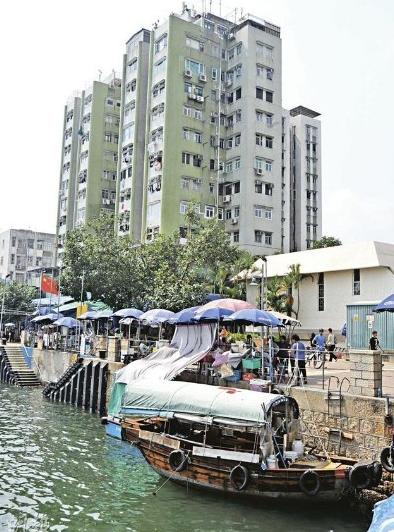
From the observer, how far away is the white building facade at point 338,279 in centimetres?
3164

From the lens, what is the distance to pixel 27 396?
1240 inches

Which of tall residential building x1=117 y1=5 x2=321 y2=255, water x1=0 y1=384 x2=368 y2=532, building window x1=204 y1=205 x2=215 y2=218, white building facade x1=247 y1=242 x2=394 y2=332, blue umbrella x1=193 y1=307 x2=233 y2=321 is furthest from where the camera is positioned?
building window x1=204 y1=205 x2=215 y2=218

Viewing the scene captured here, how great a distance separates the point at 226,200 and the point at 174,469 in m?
42.3

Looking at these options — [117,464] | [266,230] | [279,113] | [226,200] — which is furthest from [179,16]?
[117,464]

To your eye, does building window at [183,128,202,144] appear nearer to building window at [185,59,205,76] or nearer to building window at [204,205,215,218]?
building window at [185,59,205,76]

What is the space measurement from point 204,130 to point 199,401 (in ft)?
145

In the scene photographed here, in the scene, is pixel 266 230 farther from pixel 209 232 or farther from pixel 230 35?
pixel 230 35

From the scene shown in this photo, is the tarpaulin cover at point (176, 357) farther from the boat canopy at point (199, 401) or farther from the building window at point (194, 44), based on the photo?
the building window at point (194, 44)

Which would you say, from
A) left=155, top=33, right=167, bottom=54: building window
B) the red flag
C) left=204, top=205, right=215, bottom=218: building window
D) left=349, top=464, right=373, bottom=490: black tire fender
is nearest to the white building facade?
the red flag

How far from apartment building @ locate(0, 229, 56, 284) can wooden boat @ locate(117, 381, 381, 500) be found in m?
80.4

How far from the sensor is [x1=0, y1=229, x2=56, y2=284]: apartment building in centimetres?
9350

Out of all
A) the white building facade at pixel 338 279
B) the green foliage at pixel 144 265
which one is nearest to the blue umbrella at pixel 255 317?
the white building facade at pixel 338 279

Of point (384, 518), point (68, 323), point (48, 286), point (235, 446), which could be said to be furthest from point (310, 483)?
point (48, 286)

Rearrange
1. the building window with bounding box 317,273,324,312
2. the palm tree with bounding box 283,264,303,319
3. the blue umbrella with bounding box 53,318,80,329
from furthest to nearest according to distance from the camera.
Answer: the blue umbrella with bounding box 53,318,80,329 → the palm tree with bounding box 283,264,303,319 → the building window with bounding box 317,273,324,312
